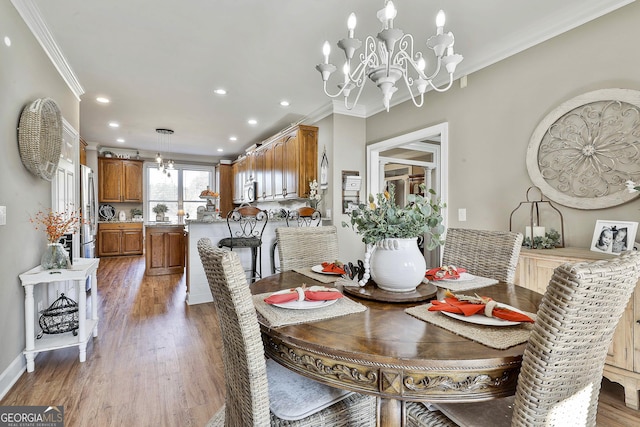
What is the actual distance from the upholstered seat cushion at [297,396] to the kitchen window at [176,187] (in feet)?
26.1

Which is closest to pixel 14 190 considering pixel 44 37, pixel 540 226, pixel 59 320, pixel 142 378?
pixel 59 320

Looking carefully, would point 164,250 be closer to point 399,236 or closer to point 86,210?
point 86,210

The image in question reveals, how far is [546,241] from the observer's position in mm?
2264

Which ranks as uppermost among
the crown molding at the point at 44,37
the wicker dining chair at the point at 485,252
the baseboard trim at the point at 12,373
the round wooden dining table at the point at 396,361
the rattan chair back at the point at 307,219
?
the crown molding at the point at 44,37

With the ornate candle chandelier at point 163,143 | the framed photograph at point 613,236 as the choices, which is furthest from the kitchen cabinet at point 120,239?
the framed photograph at point 613,236

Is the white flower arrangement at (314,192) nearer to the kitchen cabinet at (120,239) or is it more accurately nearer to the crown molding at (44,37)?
the crown molding at (44,37)

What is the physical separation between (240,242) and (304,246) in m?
1.67

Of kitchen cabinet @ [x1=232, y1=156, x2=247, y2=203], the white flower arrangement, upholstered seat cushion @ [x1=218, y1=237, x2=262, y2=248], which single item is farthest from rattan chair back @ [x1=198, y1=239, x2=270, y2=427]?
kitchen cabinet @ [x1=232, y1=156, x2=247, y2=203]

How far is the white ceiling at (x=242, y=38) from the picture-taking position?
222 cm

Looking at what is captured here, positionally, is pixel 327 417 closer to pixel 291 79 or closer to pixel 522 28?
pixel 522 28

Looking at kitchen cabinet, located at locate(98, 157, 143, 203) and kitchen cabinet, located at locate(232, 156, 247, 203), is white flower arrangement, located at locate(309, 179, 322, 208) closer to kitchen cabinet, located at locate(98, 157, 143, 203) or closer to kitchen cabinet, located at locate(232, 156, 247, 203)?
kitchen cabinet, located at locate(232, 156, 247, 203)

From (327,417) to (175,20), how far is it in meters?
2.79

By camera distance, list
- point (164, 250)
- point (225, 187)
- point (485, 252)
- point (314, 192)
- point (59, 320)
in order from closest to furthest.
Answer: point (485, 252) < point (59, 320) < point (314, 192) < point (164, 250) < point (225, 187)

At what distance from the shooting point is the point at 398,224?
138cm
